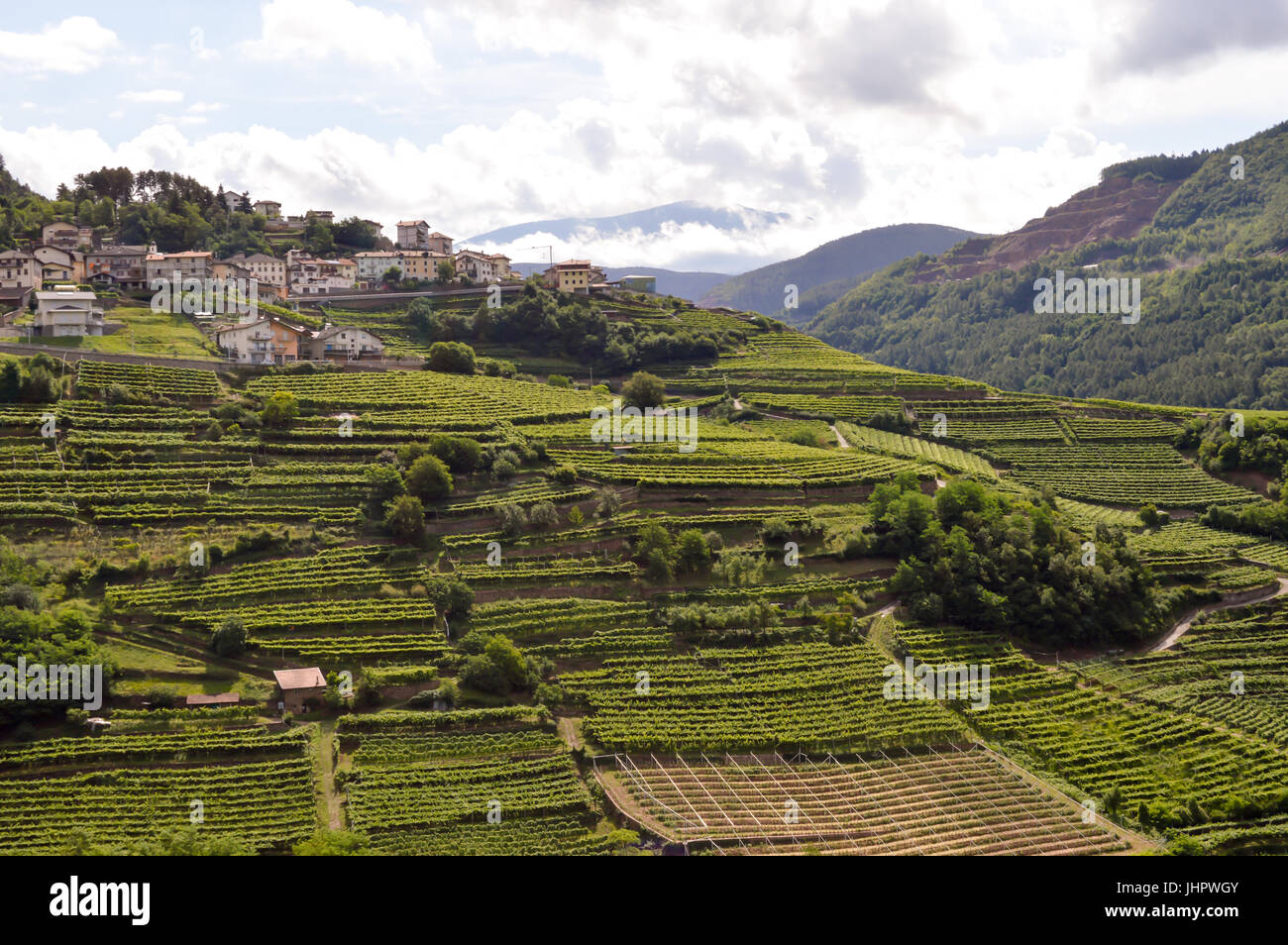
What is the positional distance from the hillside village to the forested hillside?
176 ft

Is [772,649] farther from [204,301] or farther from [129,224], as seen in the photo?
[129,224]

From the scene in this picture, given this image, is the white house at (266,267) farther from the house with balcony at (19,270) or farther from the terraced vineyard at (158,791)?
the terraced vineyard at (158,791)

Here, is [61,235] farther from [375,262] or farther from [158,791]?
[158,791]

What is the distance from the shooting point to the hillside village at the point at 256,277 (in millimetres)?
56344

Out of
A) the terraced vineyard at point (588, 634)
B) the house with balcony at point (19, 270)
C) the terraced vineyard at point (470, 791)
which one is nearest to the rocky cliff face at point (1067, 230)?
the terraced vineyard at point (588, 634)

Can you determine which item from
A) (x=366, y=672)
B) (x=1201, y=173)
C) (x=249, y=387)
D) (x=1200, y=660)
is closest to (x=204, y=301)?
(x=249, y=387)

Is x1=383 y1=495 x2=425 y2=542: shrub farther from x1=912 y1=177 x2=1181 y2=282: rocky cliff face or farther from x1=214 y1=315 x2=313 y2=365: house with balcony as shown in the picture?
x1=912 y1=177 x2=1181 y2=282: rocky cliff face

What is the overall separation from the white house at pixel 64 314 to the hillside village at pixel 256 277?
48 mm

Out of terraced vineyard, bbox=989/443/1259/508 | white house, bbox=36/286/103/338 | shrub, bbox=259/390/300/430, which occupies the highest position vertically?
white house, bbox=36/286/103/338

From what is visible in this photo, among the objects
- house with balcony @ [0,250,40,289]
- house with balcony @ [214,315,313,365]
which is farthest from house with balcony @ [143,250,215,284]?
house with balcony @ [214,315,313,365]

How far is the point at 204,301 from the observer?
64.8 m

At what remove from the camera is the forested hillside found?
10912cm

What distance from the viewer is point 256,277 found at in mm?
73625
